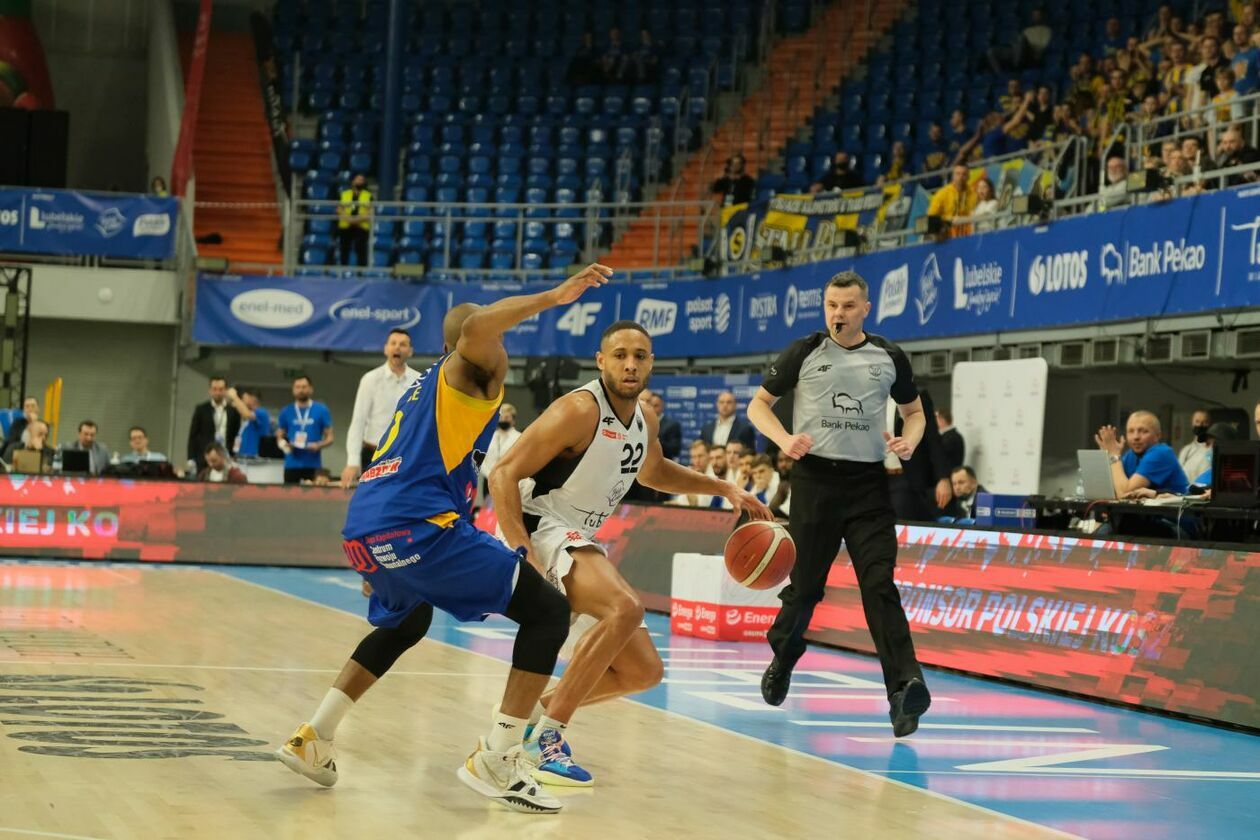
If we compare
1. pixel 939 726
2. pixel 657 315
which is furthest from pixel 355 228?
pixel 939 726

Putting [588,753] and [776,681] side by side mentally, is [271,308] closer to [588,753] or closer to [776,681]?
[776,681]

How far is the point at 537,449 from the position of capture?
6793 mm

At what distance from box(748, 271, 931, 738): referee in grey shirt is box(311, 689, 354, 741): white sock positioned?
2.85 meters

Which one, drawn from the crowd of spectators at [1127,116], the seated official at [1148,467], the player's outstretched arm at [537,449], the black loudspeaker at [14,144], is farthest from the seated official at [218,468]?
the player's outstretched arm at [537,449]

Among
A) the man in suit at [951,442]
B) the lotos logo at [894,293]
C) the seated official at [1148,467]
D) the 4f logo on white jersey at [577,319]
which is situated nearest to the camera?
the seated official at [1148,467]

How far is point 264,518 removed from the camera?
65.3ft

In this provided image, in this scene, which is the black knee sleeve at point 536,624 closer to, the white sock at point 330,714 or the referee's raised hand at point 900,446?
the white sock at point 330,714

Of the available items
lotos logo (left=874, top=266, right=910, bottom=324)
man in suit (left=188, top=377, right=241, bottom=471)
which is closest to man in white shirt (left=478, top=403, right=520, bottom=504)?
man in suit (left=188, top=377, right=241, bottom=471)

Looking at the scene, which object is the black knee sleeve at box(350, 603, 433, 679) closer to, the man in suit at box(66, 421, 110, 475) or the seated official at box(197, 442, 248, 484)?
the seated official at box(197, 442, 248, 484)

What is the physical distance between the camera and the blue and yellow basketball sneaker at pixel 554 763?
656 cm

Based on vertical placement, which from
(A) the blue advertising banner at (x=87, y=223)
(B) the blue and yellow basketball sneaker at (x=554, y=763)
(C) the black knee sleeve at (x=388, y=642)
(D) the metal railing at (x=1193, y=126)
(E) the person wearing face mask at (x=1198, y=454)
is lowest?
(B) the blue and yellow basketball sneaker at (x=554, y=763)

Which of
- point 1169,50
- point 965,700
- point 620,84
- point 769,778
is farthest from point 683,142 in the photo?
point 769,778

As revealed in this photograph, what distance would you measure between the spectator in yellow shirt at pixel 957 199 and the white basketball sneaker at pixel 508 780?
13.3 metres

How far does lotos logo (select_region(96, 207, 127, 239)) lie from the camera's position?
83.8 ft
